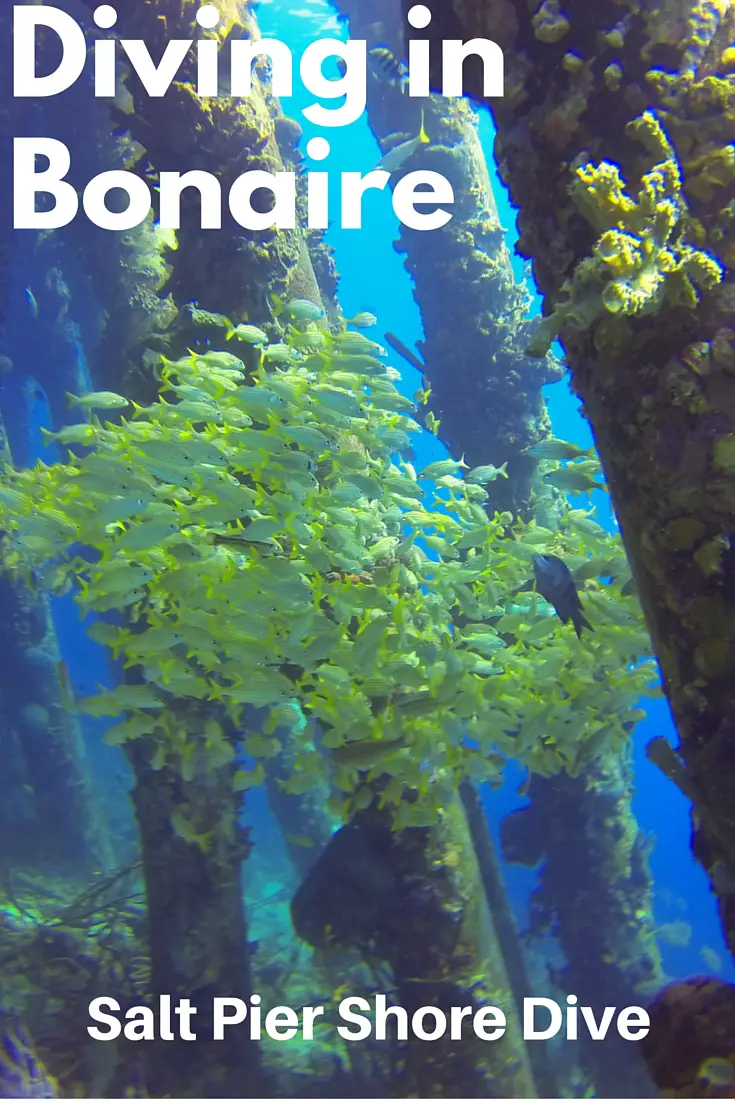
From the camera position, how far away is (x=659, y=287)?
2.50 m

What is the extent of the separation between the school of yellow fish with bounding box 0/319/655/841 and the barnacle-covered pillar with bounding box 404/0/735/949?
2195mm

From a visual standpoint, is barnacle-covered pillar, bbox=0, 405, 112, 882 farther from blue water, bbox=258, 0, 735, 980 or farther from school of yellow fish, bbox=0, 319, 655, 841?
blue water, bbox=258, 0, 735, 980

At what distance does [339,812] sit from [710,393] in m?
3.94

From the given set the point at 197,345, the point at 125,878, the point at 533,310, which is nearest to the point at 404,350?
the point at 197,345

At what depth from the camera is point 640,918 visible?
9.18m

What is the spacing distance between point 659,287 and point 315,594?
10.2 feet

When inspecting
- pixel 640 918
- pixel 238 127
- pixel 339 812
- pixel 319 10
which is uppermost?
pixel 319 10

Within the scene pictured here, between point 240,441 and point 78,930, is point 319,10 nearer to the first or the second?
point 240,441

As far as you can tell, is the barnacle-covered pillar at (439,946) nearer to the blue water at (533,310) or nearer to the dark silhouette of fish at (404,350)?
the blue water at (533,310)

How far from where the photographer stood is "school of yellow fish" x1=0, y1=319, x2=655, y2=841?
4.53m

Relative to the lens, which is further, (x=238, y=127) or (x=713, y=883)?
(x=238, y=127)

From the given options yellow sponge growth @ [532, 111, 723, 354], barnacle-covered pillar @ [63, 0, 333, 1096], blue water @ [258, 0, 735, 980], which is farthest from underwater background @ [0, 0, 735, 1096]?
yellow sponge growth @ [532, 111, 723, 354]

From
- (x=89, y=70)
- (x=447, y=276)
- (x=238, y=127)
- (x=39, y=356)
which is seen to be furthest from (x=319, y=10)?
(x=238, y=127)

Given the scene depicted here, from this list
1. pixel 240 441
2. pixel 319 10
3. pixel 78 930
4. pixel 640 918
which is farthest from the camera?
pixel 319 10
